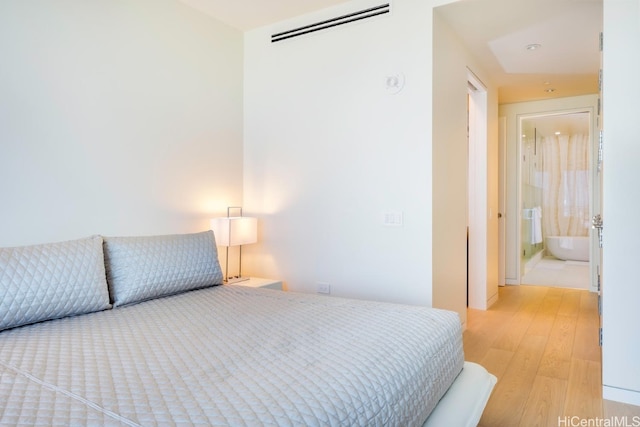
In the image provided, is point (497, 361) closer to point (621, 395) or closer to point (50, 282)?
point (621, 395)

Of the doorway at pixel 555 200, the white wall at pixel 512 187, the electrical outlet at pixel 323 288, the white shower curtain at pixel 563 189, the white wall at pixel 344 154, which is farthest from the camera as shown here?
the white shower curtain at pixel 563 189

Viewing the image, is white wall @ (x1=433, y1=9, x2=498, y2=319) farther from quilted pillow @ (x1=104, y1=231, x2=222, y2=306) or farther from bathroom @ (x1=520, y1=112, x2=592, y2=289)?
bathroom @ (x1=520, y1=112, x2=592, y2=289)

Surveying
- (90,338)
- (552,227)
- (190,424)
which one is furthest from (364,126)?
(552,227)

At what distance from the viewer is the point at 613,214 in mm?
2188

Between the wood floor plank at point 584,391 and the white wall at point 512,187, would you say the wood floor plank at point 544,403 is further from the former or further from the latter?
the white wall at point 512,187

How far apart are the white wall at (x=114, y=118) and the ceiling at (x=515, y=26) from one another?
1.36 ft

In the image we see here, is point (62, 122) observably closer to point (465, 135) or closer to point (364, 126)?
point (364, 126)

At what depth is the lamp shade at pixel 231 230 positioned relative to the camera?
3.17m

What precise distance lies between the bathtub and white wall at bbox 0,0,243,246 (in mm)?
6230

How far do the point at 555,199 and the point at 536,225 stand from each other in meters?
0.86

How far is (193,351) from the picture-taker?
1410mm

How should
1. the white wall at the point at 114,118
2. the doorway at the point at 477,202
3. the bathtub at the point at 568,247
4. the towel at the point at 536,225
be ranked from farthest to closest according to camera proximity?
the bathtub at the point at 568,247, the towel at the point at 536,225, the doorway at the point at 477,202, the white wall at the point at 114,118

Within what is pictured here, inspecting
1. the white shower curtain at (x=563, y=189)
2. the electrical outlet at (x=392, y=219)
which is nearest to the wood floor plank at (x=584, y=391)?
the electrical outlet at (x=392, y=219)

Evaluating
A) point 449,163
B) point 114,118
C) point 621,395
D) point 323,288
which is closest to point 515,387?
point 621,395
